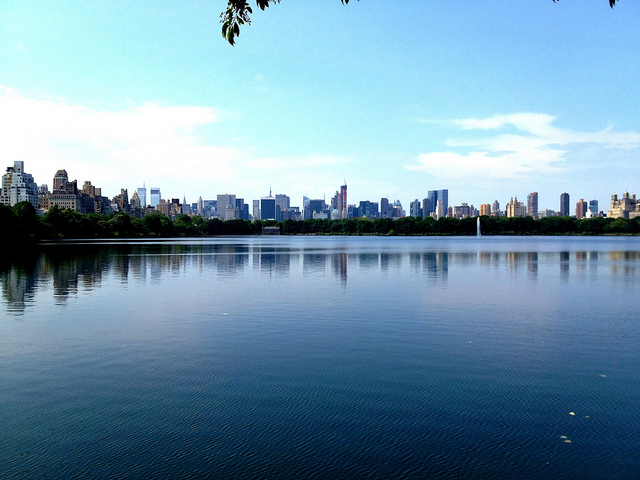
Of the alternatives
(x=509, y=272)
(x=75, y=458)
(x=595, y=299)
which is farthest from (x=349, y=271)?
(x=75, y=458)

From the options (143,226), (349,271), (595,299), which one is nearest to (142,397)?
(595,299)

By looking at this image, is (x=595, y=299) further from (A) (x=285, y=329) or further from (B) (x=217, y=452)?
(B) (x=217, y=452)

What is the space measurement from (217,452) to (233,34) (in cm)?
623

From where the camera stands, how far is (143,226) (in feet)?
604

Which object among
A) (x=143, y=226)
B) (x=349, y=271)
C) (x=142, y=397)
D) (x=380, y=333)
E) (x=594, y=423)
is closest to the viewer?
(x=594, y=423)

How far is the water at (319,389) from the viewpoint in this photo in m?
7.61

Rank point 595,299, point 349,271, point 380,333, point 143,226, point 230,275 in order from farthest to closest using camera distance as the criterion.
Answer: point 143,226, point 349,271, point 230,275, point 595,299, point 380,333

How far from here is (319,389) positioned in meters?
10.7

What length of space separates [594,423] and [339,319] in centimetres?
1066

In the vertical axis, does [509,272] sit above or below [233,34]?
below

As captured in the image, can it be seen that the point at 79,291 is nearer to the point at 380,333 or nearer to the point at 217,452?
the point at 380,333

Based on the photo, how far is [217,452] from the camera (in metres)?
7.79

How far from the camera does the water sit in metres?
7.61

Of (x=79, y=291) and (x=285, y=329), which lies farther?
(x=79, y=291)
